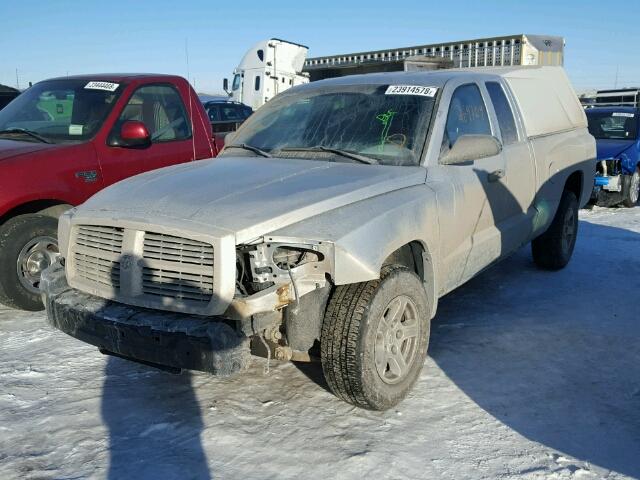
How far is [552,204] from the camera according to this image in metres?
5.90

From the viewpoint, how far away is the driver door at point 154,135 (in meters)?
5.63

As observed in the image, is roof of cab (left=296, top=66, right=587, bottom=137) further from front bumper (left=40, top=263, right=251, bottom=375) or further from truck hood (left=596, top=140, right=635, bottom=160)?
truck hood (left=596, top=140, right=635, bottom=160)

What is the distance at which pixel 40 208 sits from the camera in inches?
209

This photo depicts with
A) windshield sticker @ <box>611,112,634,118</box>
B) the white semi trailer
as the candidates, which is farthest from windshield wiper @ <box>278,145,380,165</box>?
the white semi trailer

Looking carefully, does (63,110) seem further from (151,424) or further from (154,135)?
(151,424)

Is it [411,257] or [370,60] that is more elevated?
[370,60]

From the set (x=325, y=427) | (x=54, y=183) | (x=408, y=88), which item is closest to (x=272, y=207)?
(x=325, y=427)

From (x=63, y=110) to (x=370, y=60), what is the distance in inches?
622

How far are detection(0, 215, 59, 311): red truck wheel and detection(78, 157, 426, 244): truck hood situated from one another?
146cm

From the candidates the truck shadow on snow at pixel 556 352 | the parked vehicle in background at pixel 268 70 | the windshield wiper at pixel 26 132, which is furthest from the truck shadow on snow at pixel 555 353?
the parked vehicle in background at pixel 268 70

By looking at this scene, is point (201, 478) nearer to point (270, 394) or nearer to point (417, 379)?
point (270, 394)


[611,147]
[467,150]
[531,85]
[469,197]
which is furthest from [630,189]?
[467,150]

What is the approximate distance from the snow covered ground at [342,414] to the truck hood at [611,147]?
640 centimetres

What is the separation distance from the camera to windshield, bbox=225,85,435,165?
4234 mm
